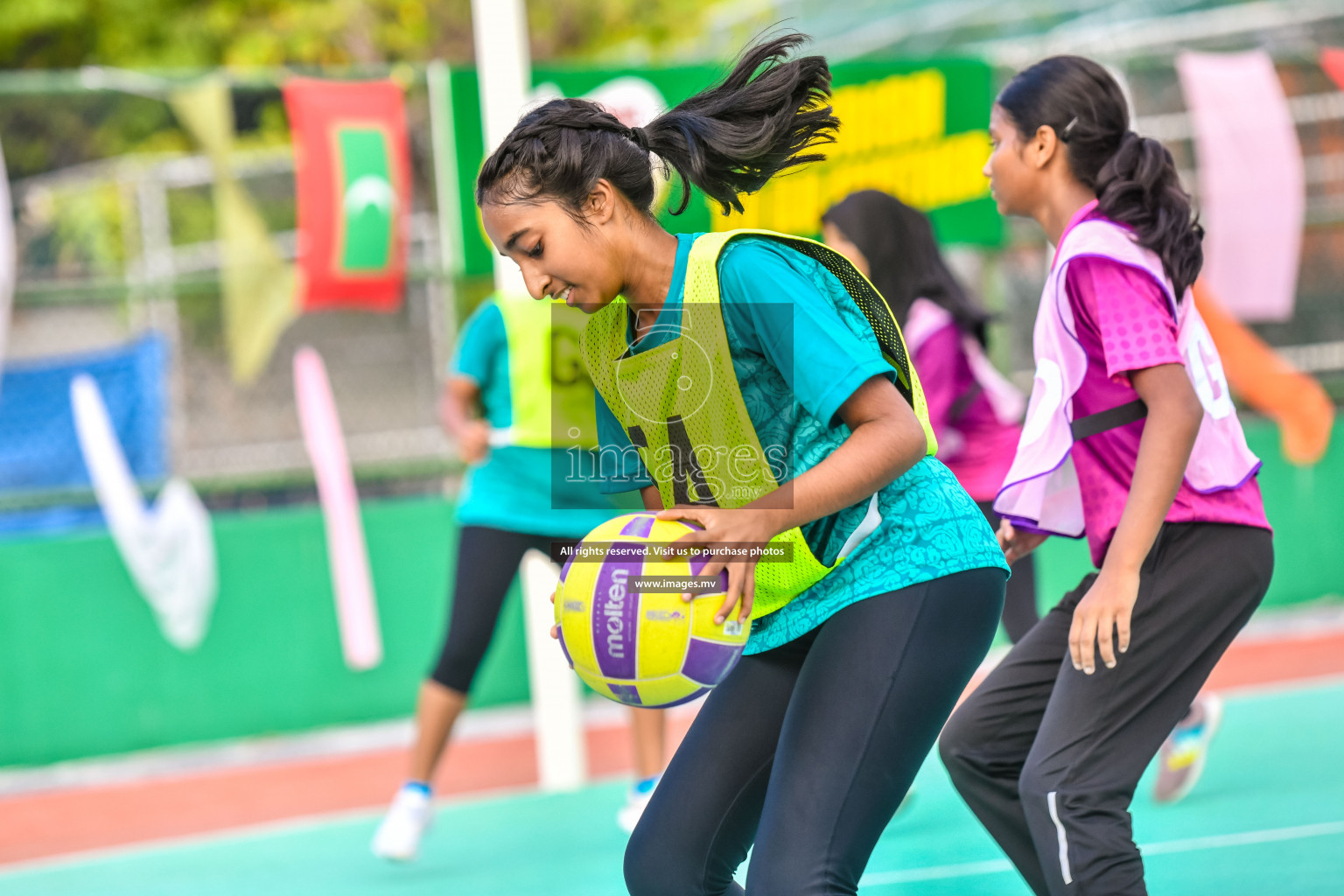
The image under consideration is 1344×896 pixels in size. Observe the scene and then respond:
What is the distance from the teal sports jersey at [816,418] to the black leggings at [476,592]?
2825 millimetres

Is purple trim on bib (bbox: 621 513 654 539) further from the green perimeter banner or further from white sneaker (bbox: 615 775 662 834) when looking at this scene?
the green perimeter banner

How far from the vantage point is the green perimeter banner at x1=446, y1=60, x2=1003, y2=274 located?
8031 millimetres

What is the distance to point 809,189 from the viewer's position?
8.65 m

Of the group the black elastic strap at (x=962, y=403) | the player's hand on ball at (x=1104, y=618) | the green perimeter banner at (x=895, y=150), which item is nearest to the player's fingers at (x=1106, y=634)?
the player's hand on ball at (x=1104, y=618)

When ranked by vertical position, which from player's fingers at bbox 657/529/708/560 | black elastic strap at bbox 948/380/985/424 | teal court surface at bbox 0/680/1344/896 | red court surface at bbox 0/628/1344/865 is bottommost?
red court surface at bbox 0/628/1344/865

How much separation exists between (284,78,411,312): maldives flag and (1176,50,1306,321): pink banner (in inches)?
200

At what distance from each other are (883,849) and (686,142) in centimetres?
304

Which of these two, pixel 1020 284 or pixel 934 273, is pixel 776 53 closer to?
pixel 934 273

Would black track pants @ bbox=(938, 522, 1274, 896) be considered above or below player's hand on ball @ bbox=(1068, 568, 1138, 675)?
below

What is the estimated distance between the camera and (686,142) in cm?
281

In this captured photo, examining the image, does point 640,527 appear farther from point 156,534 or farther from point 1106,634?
point 156,534

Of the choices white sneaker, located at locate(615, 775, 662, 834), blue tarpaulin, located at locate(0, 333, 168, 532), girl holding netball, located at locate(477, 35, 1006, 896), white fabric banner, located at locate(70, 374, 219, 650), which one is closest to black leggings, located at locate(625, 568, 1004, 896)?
girl holding netball, located at locate(477, 35, 1006, 896)

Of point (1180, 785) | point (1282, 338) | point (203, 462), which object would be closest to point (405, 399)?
point (203, 462)

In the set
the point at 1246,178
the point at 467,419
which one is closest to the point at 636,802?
the point at 467,419
